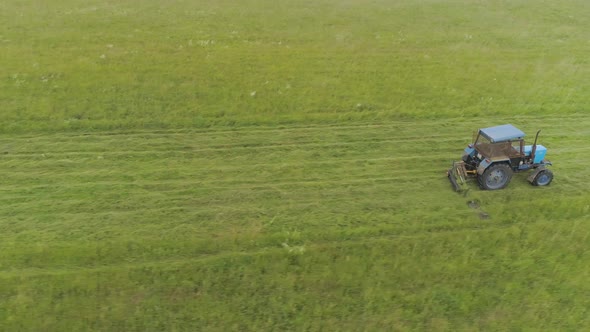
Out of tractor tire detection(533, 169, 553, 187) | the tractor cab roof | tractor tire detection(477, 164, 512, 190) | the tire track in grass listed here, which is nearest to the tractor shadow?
the tire track in grass

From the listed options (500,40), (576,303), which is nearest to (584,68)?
(500,40)

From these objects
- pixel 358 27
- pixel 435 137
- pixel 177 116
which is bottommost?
pixel 177 116

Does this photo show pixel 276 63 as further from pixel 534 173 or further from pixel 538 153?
pixel 534 173

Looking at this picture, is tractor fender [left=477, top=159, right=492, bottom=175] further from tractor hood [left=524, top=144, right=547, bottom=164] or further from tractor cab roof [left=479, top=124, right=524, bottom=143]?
tractor hood [left=524, top=144, right=547, bottom=164]

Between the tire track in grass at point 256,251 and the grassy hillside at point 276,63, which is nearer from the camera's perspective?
the tire track in grass at point 256,251

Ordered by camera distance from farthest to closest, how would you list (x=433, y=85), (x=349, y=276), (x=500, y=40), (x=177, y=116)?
(x=500, y=40), (x=433, y=85), (x=177, y=116), (x=349, y=276)

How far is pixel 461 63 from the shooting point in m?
18.9

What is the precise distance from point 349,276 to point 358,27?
18.4 meters

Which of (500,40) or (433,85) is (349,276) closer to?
(433,85)

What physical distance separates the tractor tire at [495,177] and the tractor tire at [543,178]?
2.22 ft

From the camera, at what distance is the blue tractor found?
1062 cm

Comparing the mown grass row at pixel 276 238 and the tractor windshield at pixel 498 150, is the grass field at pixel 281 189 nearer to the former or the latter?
the mown grass row at pixel 276 238

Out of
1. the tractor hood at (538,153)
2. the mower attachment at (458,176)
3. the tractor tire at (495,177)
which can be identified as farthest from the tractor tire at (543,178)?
the mower attachment at (458,176)

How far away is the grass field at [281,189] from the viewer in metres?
7.88
